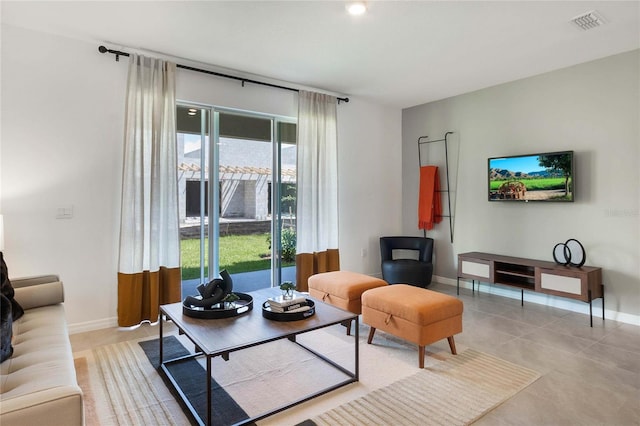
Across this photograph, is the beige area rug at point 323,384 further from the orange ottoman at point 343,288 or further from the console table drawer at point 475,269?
the console table drawer at point 475,269

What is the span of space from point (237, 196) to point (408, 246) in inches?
102

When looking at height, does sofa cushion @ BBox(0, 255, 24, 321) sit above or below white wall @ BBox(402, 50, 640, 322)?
below

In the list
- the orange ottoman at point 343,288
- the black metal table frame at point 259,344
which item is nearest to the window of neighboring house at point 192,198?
the orange ottoman at point 343,288

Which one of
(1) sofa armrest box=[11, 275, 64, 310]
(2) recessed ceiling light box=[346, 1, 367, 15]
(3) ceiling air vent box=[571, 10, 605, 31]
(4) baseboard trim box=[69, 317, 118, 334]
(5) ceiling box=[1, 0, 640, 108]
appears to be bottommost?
(4) baseboard trim box=[69, 317, 118, 334]

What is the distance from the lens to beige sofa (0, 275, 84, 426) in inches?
44.6

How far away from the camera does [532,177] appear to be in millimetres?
4188

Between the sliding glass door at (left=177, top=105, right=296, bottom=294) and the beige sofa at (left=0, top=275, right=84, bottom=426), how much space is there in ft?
4.76

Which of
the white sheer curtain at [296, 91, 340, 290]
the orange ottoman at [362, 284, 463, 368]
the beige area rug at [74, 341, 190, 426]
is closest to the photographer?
the beige area rug at [74, 341, 190, 426]

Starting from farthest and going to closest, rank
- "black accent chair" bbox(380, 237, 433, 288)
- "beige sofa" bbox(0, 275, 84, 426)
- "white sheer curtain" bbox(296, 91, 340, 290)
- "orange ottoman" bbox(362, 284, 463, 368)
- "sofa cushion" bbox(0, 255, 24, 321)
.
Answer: "black accent chair" bbox(380, 237, 433, 288)
"white sheer curtain" bbox(296, 91, 340, 290)
"orange ottoman" bbox(362, 284, 463, 368)
"sofa cushion" bbox(0, 255, 24, 321)
"beige sofa" bbox(0, 275, 84, 426)

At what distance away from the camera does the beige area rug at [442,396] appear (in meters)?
1.99

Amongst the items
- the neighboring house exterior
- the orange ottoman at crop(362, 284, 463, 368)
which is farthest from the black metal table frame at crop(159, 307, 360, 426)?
the neighboring house exterior

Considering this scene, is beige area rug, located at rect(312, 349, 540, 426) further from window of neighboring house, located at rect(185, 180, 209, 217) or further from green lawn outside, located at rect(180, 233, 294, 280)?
window of neighboring house, located at rect(185, 180, 209, 217)

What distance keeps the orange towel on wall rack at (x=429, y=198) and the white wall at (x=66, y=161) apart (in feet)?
10.9

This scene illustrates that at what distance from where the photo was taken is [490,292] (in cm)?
468
